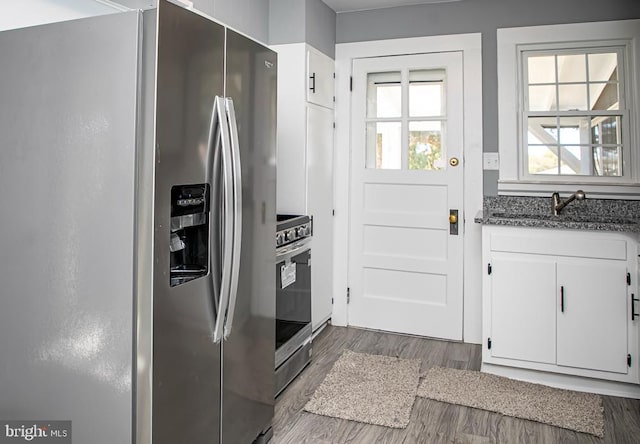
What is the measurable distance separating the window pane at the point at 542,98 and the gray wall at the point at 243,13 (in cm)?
194

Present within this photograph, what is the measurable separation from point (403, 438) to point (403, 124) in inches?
90.5

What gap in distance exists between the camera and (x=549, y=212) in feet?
11.3

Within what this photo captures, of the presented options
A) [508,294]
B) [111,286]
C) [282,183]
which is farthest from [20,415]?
[508,294]

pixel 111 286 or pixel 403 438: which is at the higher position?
pixel 111 286

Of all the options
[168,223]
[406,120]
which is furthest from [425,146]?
[168,223]

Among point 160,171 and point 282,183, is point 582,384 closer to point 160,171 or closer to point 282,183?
point 282,183

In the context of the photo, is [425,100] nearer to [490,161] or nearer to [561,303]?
[490,161]

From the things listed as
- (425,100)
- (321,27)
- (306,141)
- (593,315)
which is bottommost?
(593,315)

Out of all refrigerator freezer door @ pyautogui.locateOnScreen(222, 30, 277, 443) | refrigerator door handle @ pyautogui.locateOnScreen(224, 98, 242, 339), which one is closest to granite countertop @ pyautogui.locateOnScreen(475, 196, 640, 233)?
refrigerator freezer door @ pyautogui.locateOnScreen(222, 30, 277, 443)

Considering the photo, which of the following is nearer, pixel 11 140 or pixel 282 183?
pixel 11 140

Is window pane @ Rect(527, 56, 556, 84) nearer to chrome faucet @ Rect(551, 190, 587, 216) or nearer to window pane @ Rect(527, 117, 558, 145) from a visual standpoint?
window pane @ Rect(527, 117, 558, 145)

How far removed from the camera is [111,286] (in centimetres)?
149

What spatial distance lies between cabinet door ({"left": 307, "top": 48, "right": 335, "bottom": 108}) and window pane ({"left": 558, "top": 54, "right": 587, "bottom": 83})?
A: 5.43 ft

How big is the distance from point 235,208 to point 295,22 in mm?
2070
